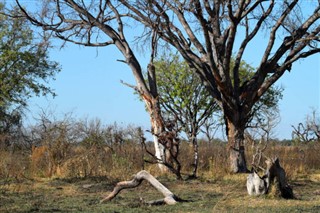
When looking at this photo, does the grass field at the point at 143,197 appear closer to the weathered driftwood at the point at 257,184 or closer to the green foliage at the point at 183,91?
the weathered driftwood at the point at 257,184

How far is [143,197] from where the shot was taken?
42.2 feet

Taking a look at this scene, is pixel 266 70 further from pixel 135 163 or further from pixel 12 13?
pixel 12 13

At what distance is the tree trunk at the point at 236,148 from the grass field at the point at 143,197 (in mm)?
944

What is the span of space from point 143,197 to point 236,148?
701 cm

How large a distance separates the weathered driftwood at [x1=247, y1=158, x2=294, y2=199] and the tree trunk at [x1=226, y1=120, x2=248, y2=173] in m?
6.99

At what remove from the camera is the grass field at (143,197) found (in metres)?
10.5

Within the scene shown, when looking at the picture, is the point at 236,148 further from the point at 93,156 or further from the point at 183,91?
the point at 183,91

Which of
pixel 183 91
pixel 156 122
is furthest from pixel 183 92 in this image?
pixel 156 122

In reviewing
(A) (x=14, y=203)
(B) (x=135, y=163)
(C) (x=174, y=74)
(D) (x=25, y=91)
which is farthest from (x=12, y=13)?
(C) (x=174, y=74)

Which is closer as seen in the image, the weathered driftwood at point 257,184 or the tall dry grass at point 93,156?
the weathered driftwood at point 257,184

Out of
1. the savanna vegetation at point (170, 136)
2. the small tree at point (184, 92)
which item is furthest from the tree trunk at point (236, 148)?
the small tree at point (184, 92)

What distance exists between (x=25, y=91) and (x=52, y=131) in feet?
70.9

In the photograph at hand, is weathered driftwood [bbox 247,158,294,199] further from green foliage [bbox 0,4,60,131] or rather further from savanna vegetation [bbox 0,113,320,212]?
green foliage [bbox 0,4,60,131]

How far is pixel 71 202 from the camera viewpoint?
11883 millimetres
